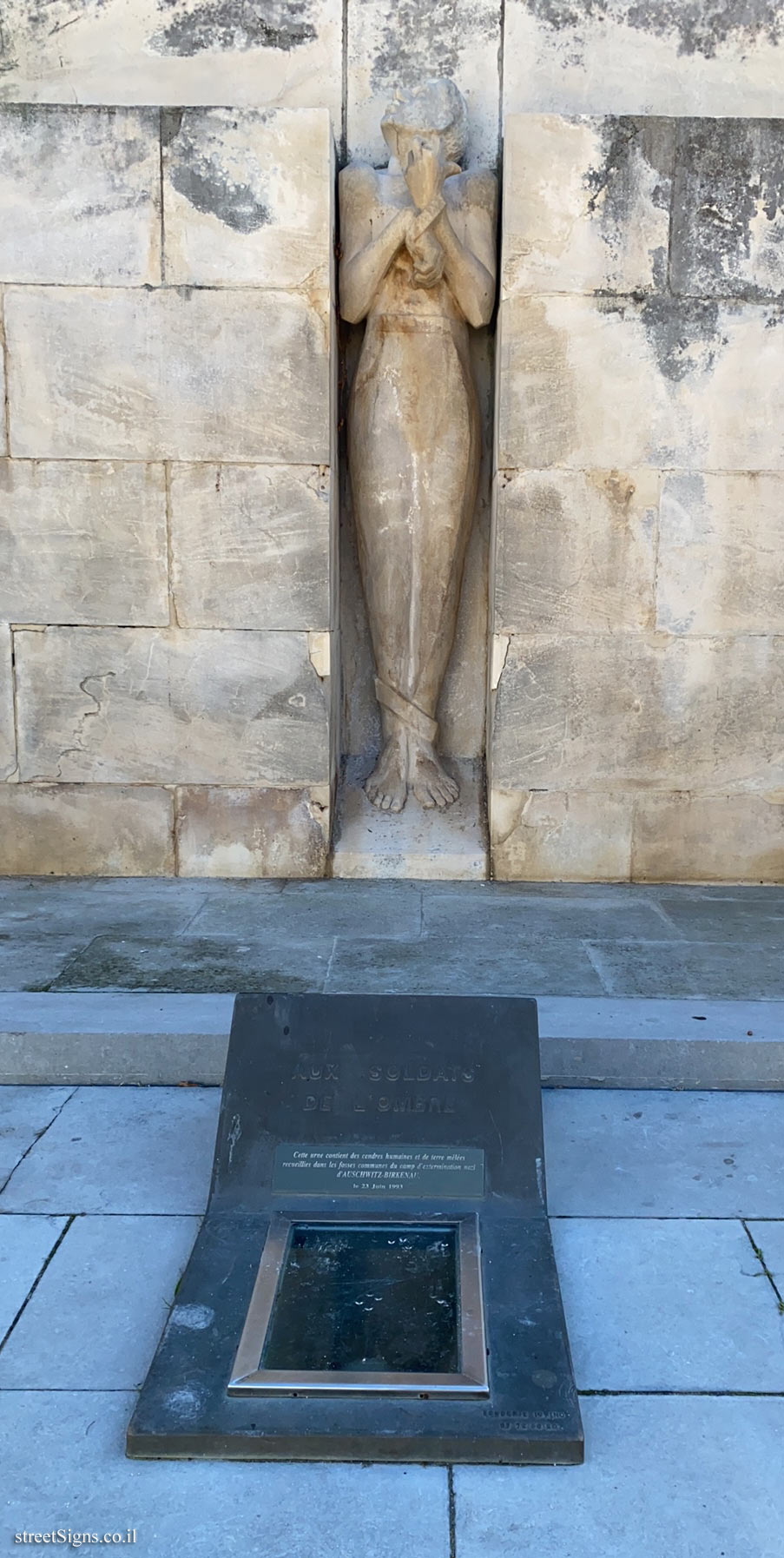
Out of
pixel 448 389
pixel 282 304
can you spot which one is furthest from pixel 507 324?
pixel 282 304

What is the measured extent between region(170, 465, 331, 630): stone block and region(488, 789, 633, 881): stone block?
118 centimetres

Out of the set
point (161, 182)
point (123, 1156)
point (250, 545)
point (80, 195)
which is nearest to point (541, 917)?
point (250, 545)

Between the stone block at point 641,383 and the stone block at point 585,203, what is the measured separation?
4.2 inches

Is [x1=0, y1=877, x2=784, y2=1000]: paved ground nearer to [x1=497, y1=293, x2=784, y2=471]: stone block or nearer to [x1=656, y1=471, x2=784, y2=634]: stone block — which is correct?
[x1=656, y1=471, x2=784, y2=634]: stone block

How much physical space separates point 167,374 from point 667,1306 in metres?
4.03

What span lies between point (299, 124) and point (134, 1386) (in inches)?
180

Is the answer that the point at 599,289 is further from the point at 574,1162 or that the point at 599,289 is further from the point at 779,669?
the point at 574,1162

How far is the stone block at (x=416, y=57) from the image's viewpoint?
5305 millimetres

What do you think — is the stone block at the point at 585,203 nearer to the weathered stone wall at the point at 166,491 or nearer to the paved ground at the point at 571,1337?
the weathered stone wall at the point at 166,491

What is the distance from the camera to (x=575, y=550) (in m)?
5.11

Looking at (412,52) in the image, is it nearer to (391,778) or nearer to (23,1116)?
(391,778)

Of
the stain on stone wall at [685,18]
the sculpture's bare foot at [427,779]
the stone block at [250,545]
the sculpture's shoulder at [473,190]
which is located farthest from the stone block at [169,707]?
the stain on stone wall at [685,18]

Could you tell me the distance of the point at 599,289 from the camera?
493 centimetres

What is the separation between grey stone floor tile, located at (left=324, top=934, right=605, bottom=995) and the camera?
12.5ft
